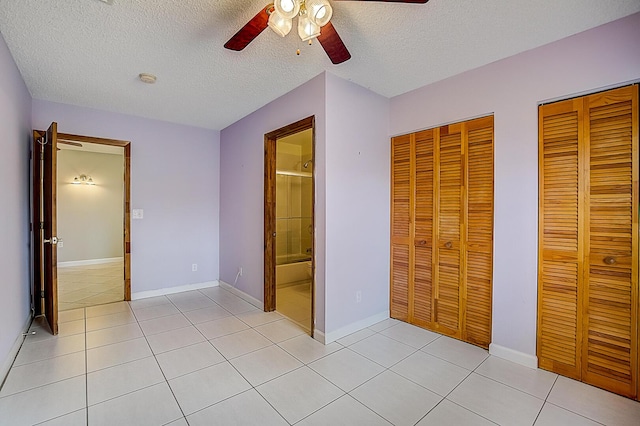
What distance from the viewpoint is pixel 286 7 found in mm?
1465

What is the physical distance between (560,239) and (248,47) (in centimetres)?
282

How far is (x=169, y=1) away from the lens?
1747mm

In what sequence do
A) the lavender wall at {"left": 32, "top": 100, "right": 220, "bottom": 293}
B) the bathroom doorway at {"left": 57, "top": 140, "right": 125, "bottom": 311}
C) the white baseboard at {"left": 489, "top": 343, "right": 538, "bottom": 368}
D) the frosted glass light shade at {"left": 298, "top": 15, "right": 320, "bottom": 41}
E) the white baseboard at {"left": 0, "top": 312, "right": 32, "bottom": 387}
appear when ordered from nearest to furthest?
the frosted glass light shade at {"left": 298, "top": 15, "right": 320, "bottom": 41} < the white baseboard at {"left": 0, "top": 312, "right": 32, "bottom": 387} < the white baseboard at {"left": 489, "top": 343, "right": 538, "bottom": 368} < the lavender wall at {"left": 32, "top": 100, "right": 220, "bottom": 293} < the bathroom doorway at {"left": 57, "top": 140, "right": 125, "bottom": 311}

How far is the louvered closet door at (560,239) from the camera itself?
211cm

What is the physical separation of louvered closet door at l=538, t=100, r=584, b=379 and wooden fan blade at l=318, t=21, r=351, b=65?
1.67 metres

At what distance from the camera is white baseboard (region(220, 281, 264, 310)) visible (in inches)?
141

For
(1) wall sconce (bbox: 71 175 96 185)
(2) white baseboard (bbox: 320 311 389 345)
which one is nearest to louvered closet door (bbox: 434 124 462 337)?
(2) white baseboard (bbox: 320 311 389 345)

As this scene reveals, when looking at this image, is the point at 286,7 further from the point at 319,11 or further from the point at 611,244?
the point at 611,244

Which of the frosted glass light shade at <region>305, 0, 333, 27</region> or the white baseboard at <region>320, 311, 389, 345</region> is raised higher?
the frosted glass light shade at <region>305, 0, 333, 27</region>

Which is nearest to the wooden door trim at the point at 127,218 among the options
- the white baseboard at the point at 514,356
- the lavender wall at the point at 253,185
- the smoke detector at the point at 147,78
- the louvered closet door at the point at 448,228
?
the lavender wall at the point at 253,185

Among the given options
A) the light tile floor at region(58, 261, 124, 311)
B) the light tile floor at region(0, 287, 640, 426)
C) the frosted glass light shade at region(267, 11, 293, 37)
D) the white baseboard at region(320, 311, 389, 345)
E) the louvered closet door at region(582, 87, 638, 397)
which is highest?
the frosted glass light shade at region(267, 11, 293, 37)

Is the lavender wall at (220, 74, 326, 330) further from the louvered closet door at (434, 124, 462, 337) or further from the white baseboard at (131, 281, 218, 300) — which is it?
the louvered closet door at (434, 124, 462, 337)

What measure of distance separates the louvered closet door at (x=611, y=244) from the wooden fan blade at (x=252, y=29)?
90.9 inches

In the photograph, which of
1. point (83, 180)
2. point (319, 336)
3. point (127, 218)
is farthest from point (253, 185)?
point (83, 180)
